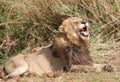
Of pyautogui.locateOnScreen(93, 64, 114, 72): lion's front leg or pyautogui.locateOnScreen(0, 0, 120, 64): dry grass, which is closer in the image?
pyautogui.locateOnScreen(93, 64, 114, 72): lion's front leg

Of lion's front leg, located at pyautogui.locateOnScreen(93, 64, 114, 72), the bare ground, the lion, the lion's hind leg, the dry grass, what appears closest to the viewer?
the bare ground

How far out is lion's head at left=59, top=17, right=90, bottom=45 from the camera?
22.6 feet

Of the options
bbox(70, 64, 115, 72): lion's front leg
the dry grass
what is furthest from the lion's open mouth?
the dry grass

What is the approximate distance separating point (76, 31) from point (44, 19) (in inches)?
90.9

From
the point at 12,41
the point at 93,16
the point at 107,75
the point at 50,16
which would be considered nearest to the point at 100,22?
the point at 93,16

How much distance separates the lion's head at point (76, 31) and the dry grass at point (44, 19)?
1627mm

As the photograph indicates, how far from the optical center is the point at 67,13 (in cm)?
889

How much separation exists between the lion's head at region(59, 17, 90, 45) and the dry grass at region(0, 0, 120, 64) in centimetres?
163

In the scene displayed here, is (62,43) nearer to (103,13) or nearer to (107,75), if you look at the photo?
(107,75)

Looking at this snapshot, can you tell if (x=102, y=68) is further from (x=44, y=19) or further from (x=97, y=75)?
(x=44, y=19)

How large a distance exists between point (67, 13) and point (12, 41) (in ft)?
4.71

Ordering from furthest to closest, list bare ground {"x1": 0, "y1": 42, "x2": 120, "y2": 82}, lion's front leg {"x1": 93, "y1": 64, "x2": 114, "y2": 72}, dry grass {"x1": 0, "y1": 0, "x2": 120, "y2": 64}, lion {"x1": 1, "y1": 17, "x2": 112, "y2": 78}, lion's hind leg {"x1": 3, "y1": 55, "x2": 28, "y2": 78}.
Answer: dry grass {"x1": 0, "y1": 0, "x2": 120, "y2": 64}, lion's hind leg {"x1": 3, "y1": 55, "x2": 28, "y2": 78}, lion {"x1": 1, "y1": 17, "x2": 112, "y2": 78}, lion's front leg {"x1": 93, "y1": 64, "x2": 114, "y2": 72}, bare ground {"x1": 0, "y1": 42, "x2": 120, "y2": 82}

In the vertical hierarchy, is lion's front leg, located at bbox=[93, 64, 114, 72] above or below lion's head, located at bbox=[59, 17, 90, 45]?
below

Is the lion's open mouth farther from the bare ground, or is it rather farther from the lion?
the bare ground
